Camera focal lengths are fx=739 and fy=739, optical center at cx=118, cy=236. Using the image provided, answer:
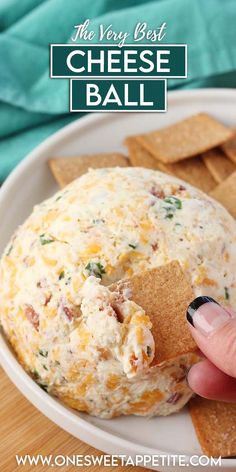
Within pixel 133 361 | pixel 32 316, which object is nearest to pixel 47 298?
pixel 32 316

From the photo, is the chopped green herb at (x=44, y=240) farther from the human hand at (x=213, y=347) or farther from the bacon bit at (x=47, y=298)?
the human hand at (x=213, y=347)

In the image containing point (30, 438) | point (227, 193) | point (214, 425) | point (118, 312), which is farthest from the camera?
point (227, 193)

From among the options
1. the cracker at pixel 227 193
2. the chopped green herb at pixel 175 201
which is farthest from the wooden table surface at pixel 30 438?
the cracker at pixel 227 193

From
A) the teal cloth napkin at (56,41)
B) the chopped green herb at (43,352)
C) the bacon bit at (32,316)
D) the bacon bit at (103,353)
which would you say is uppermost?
the teal cloth napkin at (56,41)

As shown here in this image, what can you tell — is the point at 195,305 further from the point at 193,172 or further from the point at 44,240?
the point at 193,172

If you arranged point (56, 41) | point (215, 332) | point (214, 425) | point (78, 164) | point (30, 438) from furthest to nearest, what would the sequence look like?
point (56, 41) → point (78, 164) → point (30, 438) → point (214, 425) → point (215, 332)

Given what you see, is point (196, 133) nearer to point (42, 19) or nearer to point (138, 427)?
point (42, 19)

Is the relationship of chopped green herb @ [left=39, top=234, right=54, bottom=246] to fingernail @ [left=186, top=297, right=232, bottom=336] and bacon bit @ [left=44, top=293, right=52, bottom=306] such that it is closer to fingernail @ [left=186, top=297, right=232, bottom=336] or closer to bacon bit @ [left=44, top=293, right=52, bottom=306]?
bacon bit @ [left=44, top=293, right=52, bottom=306]
